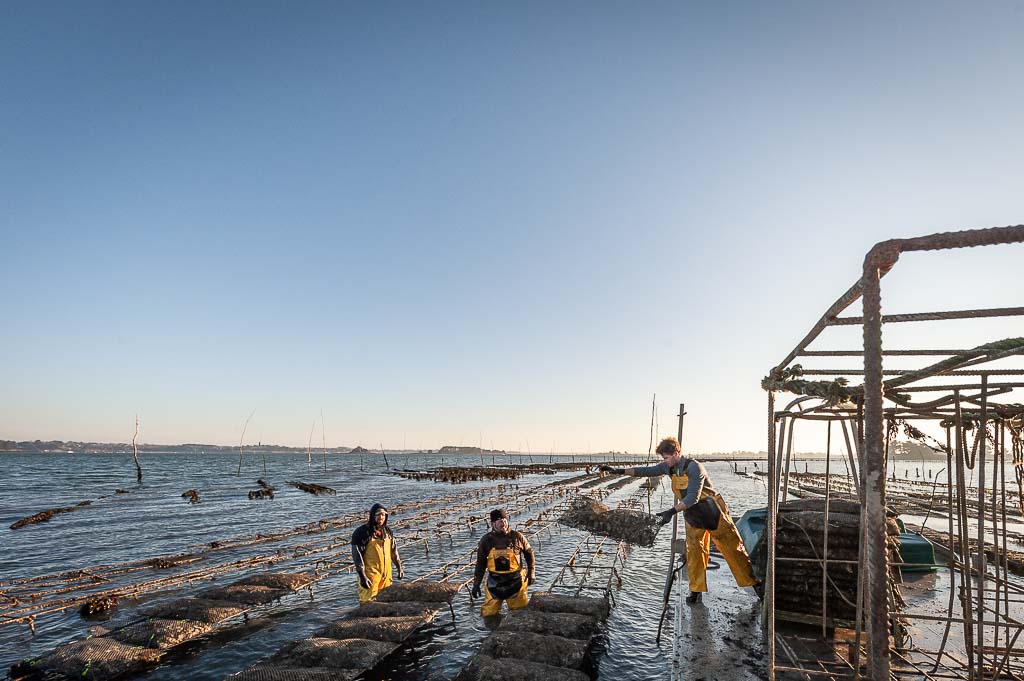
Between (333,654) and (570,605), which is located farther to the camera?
(570,605)

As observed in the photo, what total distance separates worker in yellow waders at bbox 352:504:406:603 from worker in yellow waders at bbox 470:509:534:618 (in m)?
1.83

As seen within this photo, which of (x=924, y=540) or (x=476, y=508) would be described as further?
(x=476, y=508)

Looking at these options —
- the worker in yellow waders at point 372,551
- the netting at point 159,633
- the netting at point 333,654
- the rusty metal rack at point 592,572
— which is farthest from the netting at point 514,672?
the netting at point 159,633

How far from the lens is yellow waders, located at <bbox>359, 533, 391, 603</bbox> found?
983 centimetres

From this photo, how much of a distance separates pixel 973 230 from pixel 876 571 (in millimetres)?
2316

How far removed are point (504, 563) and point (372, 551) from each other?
2.72 metres

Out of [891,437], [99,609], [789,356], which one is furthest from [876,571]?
[99,609]

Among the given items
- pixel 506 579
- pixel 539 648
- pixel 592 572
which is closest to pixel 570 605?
pixel 506 579

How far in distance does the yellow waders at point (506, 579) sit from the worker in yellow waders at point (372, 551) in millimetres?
1896

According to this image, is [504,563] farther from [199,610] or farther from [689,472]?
[199,610]

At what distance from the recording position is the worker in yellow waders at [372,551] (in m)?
9.63

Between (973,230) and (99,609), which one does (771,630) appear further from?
(99,609)

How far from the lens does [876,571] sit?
331cm

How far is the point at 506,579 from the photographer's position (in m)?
9.22
